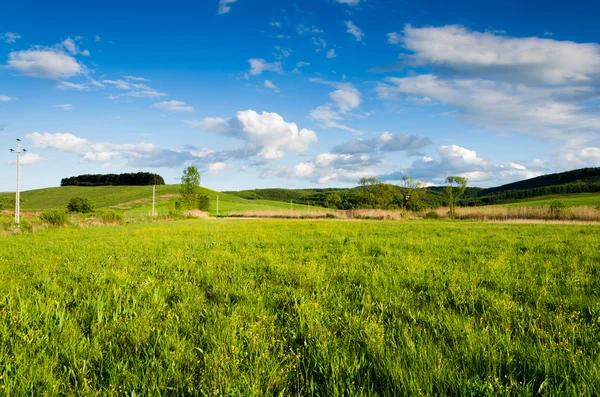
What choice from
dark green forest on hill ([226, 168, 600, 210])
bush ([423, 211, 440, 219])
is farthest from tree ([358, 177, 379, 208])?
bush ([423, 211, 440, 219])

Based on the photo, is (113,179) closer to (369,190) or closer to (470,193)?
(369,190)

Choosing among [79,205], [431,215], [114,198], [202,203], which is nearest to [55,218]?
[431,215]

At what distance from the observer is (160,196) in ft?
411

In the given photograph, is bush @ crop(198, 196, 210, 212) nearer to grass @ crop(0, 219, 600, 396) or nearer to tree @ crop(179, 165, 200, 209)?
tree @ crop(179, 165, 200, 209)

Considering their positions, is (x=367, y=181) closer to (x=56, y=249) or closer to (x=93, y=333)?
(x=56, y=249)

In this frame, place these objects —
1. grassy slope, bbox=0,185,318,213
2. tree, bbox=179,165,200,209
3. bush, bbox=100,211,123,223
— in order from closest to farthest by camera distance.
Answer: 1. bush, bbox=100,211,123,223
2. tree, bbox=179,165,200,209
3. grassy slope, bbox=0,185,318,213

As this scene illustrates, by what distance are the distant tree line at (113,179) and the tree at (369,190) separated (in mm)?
121981

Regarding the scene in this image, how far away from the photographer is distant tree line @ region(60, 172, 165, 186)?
6550 inches

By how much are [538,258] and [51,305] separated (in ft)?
36.4

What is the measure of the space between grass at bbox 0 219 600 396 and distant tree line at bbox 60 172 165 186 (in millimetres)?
177136

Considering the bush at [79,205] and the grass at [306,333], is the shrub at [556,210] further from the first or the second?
the bush at [79,205]

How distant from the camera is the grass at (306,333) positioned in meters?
2.81

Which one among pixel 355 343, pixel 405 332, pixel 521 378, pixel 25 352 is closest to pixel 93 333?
pixel 25 352

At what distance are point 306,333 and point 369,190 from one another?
8401 cm
